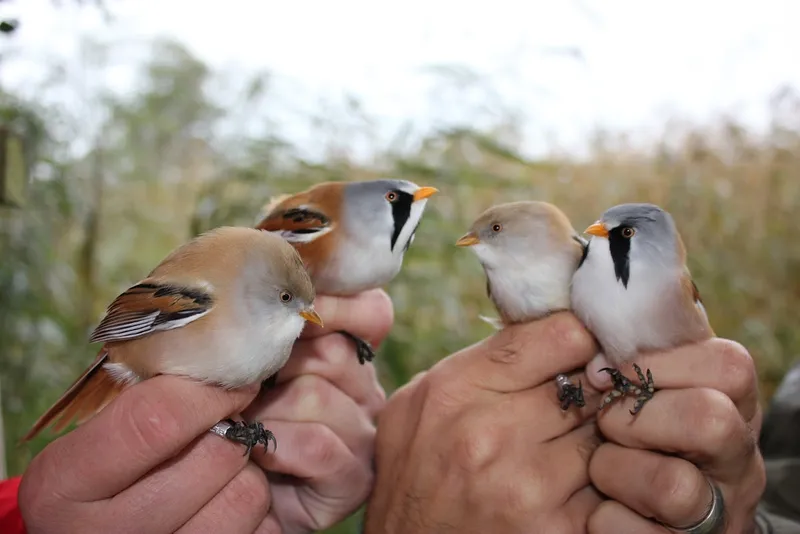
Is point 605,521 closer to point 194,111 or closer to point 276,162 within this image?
point 276,162

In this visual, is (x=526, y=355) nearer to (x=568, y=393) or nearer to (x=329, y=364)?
(x=568, y=393)

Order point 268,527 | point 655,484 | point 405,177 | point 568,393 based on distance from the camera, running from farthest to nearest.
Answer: point 405,177, point 268,527, point 568,393, point 655,484

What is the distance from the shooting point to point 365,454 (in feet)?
4.70

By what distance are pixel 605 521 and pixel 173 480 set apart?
678 millimetres

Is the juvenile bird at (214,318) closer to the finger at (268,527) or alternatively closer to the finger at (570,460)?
the finger at (268,527)

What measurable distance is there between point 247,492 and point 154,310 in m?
0.34

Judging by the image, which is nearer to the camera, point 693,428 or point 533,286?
point 693,428

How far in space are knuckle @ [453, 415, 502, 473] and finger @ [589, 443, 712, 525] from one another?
17cm

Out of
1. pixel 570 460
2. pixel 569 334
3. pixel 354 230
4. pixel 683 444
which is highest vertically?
pixel 354 230

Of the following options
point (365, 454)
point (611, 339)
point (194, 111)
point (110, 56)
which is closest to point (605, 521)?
point (611, 339)

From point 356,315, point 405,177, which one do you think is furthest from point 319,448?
point 405,177

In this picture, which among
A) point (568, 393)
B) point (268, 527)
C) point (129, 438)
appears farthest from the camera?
point (268, 527)

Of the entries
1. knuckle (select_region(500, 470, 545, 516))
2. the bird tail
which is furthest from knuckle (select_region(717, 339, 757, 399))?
the bird tail

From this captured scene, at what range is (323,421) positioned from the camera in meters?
1.35
